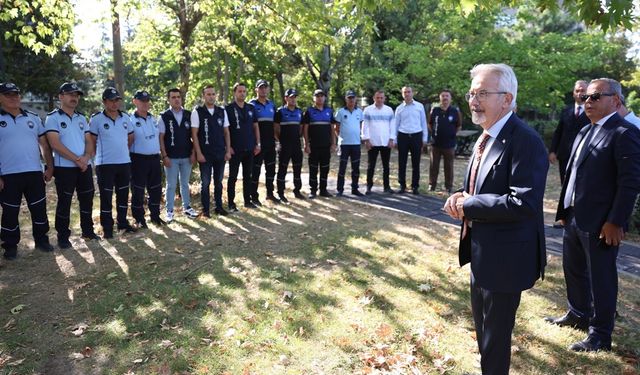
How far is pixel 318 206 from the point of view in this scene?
28.8 feet

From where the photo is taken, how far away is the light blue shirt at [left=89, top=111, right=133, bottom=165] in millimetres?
6652

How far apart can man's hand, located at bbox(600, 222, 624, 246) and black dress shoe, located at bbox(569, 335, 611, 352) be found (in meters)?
0.84

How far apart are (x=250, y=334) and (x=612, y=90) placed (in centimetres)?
369

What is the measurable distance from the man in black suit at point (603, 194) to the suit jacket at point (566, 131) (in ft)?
12.1

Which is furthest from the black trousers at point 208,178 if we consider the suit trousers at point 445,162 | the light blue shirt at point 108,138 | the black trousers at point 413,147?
the suit trousers at point 445,162

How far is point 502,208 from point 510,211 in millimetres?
43

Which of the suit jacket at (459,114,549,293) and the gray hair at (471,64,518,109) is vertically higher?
the gray hair at (471,64,518,109)

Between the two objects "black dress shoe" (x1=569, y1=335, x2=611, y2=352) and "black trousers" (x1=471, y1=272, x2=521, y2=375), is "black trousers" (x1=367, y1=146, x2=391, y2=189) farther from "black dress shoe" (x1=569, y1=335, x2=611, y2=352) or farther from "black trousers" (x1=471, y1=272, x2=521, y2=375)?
"black trousers" (x1=471, y1=272, x2=521, y2=375)

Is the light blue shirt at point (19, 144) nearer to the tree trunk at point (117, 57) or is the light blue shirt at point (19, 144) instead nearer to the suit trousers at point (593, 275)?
Answer: the tree trunk at point (117, 57)

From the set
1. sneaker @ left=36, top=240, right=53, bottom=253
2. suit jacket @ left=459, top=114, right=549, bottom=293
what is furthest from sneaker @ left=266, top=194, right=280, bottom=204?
suit jacket @ left=459, top=114, right=549, bottom=293

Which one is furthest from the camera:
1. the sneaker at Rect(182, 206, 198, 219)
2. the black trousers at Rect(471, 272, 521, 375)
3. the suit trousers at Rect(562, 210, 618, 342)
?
the sneaker at Rect(182, 206, 198, 219)

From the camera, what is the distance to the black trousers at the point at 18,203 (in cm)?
593

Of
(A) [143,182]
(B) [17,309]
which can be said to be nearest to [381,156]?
(A) [143,182]

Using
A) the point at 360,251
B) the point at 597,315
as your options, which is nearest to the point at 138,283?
the point at 360,251
